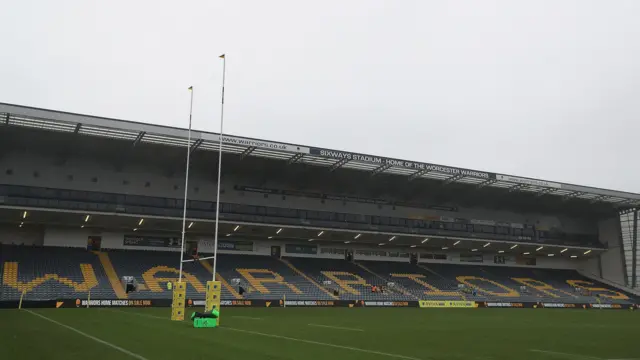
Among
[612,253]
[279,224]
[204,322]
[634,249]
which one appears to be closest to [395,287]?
[279,224]

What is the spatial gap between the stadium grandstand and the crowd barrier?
1.01 ft

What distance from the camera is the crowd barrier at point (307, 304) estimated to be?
34.5 metres

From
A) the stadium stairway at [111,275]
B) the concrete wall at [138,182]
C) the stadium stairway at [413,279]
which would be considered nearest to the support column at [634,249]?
the stadium stairway at [413,279]

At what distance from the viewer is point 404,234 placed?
5394 cm

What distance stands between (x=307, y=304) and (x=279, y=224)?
8192mm

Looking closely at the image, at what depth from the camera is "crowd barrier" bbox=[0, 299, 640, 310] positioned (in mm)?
34537

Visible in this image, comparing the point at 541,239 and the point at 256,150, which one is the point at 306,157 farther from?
the point at 541,239

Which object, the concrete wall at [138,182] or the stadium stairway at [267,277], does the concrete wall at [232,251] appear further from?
the concrete wall at [138,182]

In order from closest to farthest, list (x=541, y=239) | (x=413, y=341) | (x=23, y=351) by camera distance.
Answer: (x=23, y=351)
(x=413, y=341)
(x=541, y=239)

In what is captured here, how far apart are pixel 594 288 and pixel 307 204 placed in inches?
1596

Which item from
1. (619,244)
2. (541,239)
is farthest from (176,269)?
(619,244)

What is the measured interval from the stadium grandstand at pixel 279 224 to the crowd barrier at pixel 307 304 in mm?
308

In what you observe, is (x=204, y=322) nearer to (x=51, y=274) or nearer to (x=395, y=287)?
(x=51, y=274)

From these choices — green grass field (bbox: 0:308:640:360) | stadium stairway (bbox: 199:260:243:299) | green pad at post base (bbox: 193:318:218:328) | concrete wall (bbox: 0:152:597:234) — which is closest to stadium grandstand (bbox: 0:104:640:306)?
concrete wall (bbox: 0:152:597:234)
